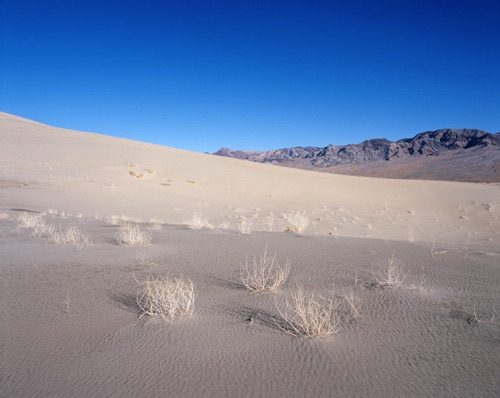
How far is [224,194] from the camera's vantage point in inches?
912

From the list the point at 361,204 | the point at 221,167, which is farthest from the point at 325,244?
the point at 221,167

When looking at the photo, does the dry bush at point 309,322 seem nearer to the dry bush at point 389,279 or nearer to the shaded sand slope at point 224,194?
the dry bush at point 389,279

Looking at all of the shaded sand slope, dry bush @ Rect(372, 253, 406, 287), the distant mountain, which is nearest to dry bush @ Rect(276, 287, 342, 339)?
dry bush @ Rect(372, 253, 406, 287)

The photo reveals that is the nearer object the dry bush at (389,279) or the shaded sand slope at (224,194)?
the dry bush at (389,279)

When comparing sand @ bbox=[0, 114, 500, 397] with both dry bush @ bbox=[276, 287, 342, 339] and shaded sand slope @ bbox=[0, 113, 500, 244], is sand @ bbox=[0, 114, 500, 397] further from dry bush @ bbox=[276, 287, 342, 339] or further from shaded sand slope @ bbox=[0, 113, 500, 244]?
shaded sand slope @ bbox=[0, 113, 500, 244]

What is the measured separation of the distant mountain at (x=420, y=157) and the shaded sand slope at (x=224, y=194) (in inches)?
1643

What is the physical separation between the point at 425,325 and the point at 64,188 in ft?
66.4

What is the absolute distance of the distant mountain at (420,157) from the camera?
7139cm

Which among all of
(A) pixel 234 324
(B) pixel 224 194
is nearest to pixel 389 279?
(A) pixel 234 324

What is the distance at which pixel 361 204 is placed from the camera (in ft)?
73.0

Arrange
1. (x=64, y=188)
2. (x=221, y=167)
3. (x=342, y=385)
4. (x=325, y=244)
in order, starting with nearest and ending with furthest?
(x=342, y=385) < (x=325, y=244) < (x=64, y=188) < (x=221, y=167)

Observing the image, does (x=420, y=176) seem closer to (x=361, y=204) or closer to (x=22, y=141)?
(x=361, y=204)

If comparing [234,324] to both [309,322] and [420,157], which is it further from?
[420,157]

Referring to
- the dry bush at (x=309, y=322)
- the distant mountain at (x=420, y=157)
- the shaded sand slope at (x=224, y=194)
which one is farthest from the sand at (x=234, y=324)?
the distant mountain at (x=420, y=157)
